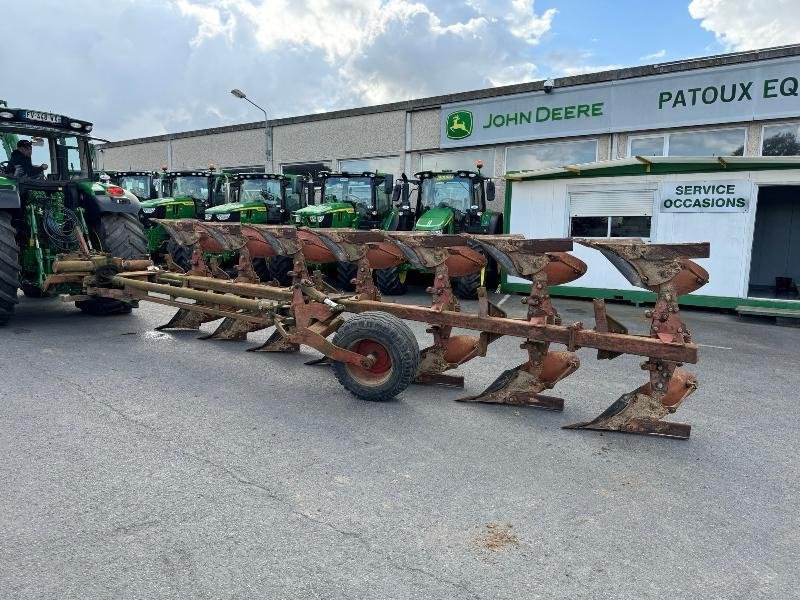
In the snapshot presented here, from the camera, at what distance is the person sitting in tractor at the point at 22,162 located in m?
8.08

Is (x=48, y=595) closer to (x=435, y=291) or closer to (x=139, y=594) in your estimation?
(x=139, y=594)

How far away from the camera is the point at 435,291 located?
16.7 feet

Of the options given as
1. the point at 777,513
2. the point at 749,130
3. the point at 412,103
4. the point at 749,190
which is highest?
the point at 412,103

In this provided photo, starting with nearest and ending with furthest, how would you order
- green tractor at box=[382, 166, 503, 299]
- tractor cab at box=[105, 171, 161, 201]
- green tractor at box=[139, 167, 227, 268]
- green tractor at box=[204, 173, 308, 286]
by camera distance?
green tractor at box=[382, 166, 503, 299] < green tractor at box=[204, 173, 308, 286] < green tractor at box=[139, 167, 227, 268] < tractor cab at box=[105, 171, 161, 201]

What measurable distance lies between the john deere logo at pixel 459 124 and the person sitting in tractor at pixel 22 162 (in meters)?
12.0

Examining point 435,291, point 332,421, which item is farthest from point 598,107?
point 332,421

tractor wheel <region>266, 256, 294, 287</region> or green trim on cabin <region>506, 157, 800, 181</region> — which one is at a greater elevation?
green trim on cabin <region>506, 157, 800, 181</region>

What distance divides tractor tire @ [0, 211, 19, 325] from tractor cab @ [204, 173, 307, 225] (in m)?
6.78

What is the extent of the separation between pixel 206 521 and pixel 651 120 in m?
14.3

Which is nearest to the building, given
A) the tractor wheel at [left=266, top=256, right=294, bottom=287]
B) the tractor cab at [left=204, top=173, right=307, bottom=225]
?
the tractor wheel at [left=266, top=256, right=294, bottom=287]

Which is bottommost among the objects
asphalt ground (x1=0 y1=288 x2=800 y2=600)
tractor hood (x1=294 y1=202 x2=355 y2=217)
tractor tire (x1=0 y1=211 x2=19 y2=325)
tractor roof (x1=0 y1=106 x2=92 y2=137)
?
asphalt ground (x1=0 y1=288 x2=800 y2=600)

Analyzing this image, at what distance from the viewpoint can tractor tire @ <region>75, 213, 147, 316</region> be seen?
800 centimetres

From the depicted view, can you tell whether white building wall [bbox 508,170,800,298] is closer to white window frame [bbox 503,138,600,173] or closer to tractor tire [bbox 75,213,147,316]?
white window frame [bbox 503,138,600,173]

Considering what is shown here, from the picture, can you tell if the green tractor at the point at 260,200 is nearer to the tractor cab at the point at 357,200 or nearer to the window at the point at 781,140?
the tractor cab at the point at 357,200
